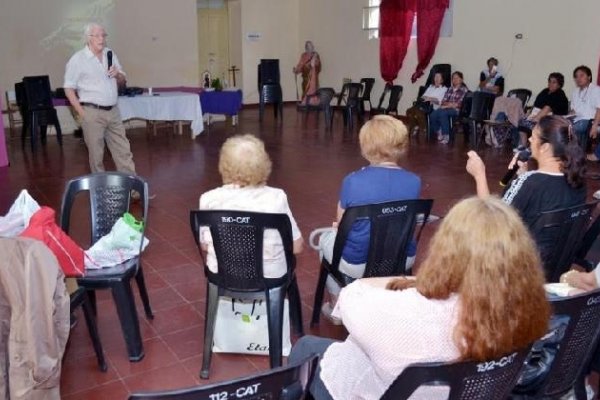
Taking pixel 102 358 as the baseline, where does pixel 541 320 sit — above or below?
above

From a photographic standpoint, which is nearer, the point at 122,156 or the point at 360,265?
the point at 360,265

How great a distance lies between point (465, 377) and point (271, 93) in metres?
10.1

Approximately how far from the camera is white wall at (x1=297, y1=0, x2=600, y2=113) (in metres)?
8.37

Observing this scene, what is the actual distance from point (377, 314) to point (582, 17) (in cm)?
823

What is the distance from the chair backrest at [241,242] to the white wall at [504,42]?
738 cm

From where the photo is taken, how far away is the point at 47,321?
6.28ft

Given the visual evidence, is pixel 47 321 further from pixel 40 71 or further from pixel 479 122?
pixel 40 71

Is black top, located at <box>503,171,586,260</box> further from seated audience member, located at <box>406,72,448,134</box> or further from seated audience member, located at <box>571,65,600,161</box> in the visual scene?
seated audience member, located at <box>406,72,448,134</box>

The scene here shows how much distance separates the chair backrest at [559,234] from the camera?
2.49m

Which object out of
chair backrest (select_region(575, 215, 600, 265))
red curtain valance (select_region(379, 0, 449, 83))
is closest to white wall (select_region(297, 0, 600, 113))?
red curtain valance (select_region(379, 0, 449, 83))

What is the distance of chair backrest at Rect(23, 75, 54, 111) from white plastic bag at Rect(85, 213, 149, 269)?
627 centimetres

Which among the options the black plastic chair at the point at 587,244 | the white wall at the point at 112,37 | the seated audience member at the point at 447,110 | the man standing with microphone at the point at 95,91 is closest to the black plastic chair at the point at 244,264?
the black plastic chair at the point at 587,244

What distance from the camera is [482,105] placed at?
8234 mm

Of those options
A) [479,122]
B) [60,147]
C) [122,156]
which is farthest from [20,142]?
[479,122]
